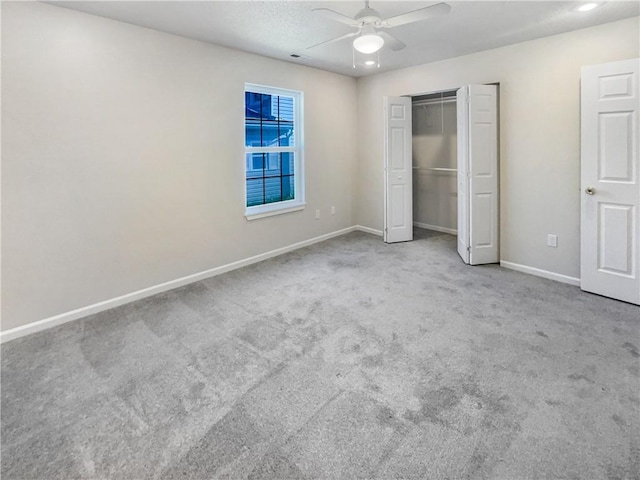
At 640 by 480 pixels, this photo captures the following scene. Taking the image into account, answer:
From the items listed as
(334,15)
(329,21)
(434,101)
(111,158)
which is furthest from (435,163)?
(111,158)

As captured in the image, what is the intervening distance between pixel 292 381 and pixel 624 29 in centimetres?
394

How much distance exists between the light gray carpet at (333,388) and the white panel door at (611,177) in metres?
0.28

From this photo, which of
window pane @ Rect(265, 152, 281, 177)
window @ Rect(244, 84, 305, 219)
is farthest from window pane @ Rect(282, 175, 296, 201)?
window pane @ Rect(265, 152, 281, 177)

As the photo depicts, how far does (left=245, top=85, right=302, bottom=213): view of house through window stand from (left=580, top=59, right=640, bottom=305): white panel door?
318 cm

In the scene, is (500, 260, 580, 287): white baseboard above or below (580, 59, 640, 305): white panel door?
below

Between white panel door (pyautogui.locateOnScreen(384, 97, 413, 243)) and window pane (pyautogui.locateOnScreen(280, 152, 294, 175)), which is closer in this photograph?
window pane (pyautogui.locateOnScreen(280, 152, 294, 175))

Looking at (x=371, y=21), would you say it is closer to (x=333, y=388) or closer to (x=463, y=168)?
(x=333, y=388)

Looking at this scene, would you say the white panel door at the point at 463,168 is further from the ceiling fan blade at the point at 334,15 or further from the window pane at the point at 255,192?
the window pane at the point at 255,192

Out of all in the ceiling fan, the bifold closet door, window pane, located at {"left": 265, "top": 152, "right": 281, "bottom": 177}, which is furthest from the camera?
window pane, located at {"left": 265, "top": 152, "right": 281, "bottom": 177}

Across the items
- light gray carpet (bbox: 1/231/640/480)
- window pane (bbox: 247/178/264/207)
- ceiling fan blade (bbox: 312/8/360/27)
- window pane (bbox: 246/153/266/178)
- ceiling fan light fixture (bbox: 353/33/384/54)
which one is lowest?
light gray carpet (bbox: 1/231/640/480)

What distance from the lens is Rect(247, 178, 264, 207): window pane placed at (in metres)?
4.60

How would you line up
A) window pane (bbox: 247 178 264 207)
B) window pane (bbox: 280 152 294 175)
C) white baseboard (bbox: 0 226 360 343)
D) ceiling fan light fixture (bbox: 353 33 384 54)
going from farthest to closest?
window pane (bbox: 280 152 294 175), window pane (bbox: 247 178 264 207), white baseboard (bbox: 0 226 360 343), ceiling fan light fixture (bbox: 353 33 384 54)

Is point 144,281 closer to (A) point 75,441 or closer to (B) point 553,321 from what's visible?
(A) point 75,441

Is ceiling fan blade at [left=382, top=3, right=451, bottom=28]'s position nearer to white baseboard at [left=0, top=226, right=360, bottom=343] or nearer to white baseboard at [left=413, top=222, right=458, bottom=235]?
white baseboard at [left=0, top=226, right=360, bottom=343]
